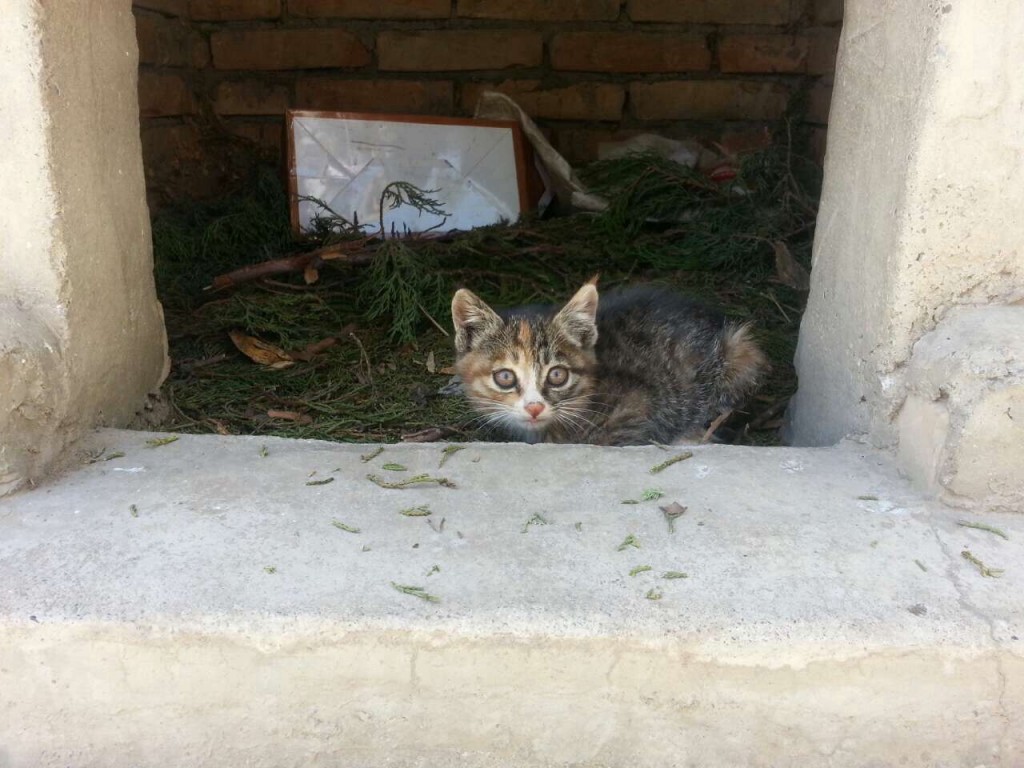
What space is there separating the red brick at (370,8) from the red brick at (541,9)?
0.60 ft

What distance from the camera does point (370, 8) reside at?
633 centimetres

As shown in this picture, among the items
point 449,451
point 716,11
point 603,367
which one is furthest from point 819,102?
point 449,451

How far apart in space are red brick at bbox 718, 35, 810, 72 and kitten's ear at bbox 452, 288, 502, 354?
3705 mm

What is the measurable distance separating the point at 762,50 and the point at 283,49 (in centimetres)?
343

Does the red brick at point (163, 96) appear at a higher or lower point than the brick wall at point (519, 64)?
lower

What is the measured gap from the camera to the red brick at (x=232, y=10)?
6250 mm

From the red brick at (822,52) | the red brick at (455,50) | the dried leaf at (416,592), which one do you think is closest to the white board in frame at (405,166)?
the red brick at (455,50)

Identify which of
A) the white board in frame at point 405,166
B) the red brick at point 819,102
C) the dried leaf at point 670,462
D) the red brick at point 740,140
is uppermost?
the red brick at point 819,102

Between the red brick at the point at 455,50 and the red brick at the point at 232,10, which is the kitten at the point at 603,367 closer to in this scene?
the red brick at the point at 455,50

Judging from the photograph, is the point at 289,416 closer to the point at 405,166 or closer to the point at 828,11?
the point at 405,166

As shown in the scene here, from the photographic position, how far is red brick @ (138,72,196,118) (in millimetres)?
5555

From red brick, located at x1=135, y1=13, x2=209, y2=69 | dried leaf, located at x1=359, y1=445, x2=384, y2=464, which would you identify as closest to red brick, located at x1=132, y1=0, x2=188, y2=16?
red brick, located at x1=135, y1=13, x2=209, y2=69

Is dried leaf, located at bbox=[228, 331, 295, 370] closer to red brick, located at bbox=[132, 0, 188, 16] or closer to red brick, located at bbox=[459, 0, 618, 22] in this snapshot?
red brick, located at bbox=[132, 0, 188, 16]

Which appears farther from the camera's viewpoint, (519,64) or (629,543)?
(519,64)
